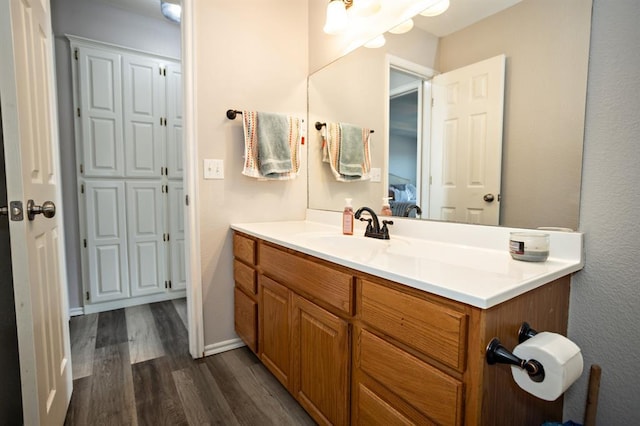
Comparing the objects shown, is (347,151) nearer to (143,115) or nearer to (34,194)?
(34,194)

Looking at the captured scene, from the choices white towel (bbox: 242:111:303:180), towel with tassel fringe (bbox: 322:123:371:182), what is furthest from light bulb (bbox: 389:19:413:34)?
white towel (bbox: 242:111:303:180)

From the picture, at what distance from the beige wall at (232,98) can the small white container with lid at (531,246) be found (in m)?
1.43

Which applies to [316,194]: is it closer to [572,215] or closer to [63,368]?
[572,215]

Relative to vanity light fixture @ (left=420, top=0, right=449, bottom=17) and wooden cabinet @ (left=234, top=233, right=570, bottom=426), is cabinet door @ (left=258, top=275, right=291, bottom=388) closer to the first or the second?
wooden cabinet @ (left=234, top=233, right=570, bottom=426)

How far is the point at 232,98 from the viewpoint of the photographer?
1.90 m

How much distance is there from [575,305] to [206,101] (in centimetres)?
190

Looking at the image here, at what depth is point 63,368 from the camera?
1393 mm

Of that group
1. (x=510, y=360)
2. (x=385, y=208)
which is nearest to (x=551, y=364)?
(x=510, y=360)

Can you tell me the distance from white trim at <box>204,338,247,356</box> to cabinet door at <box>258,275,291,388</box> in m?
0.41

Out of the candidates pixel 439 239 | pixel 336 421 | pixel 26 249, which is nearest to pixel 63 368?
pixel 26 249

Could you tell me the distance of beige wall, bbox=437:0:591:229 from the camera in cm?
97

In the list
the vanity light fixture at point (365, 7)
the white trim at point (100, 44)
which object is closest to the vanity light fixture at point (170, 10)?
the white trim at point (100, 44)

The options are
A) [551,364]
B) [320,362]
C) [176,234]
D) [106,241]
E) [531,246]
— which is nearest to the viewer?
[551,364]

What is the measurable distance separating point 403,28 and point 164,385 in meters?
2.12
